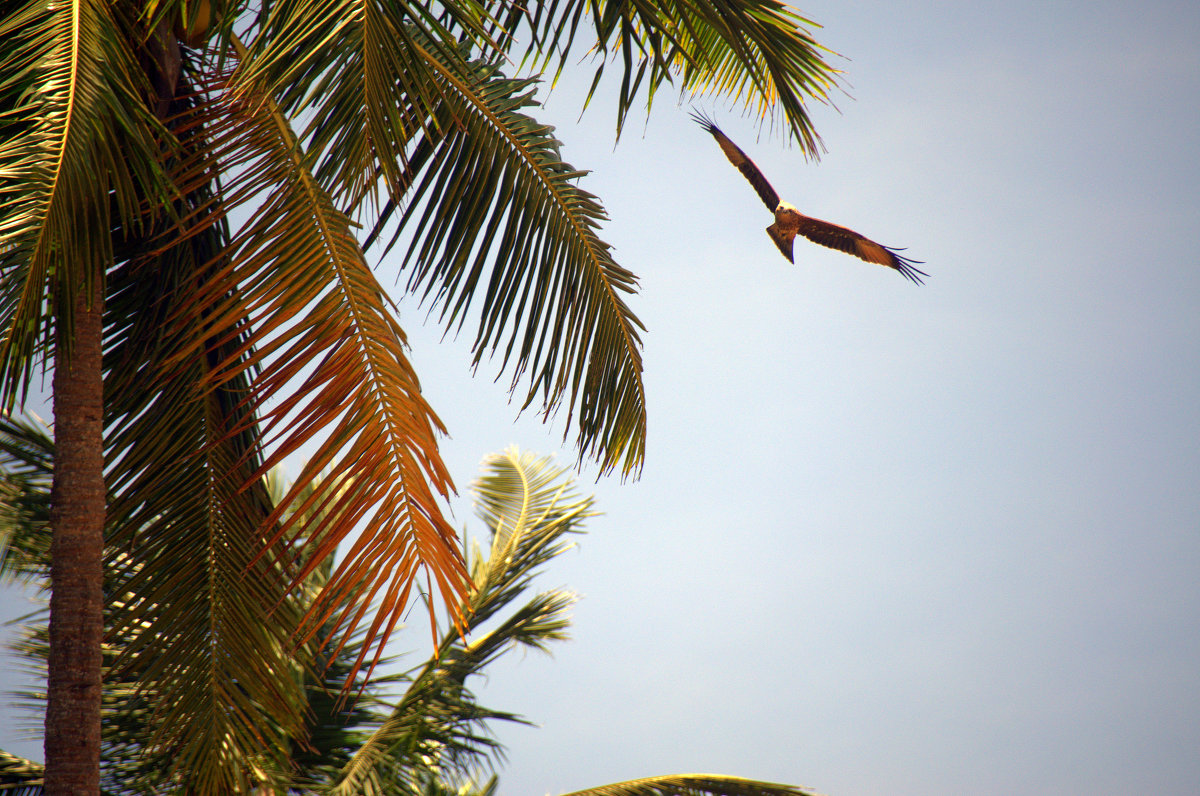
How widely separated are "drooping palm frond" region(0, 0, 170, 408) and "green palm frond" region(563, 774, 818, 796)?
3.96 metres

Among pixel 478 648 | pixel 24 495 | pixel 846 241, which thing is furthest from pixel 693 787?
pixel 24 495

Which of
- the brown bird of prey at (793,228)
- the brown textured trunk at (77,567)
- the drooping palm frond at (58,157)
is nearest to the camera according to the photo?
the drooping palm frond at (58,157)

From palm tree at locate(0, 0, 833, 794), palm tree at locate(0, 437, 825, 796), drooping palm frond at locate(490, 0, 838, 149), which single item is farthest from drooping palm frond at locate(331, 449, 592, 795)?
drooping palm frond at locate(490, 0, 838, 149)

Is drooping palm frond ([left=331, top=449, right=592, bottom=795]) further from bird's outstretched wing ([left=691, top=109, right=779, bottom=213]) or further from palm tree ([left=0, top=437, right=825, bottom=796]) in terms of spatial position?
bird's outstretched wing ([left=691, top=109, right=779, bottom=213])

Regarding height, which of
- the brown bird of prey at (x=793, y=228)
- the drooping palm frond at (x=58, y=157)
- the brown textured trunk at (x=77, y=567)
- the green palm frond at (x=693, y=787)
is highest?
the brown bird of prey at (x=793, y=228)

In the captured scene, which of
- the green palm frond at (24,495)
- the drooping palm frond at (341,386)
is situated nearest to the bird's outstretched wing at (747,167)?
the drooping palm frond at (341,386)

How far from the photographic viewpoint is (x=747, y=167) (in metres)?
4.27

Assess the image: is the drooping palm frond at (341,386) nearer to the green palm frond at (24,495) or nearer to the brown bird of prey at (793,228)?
the brown bird of prey at (793,228)

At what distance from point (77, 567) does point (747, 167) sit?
3188 millimetres

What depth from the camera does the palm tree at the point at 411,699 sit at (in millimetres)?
5043

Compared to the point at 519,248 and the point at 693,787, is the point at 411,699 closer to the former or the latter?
the point at 693,787

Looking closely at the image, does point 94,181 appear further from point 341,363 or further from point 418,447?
point 418,447

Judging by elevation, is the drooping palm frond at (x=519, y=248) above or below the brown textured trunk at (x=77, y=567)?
above

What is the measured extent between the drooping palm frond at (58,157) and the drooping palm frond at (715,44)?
3.71 feet
